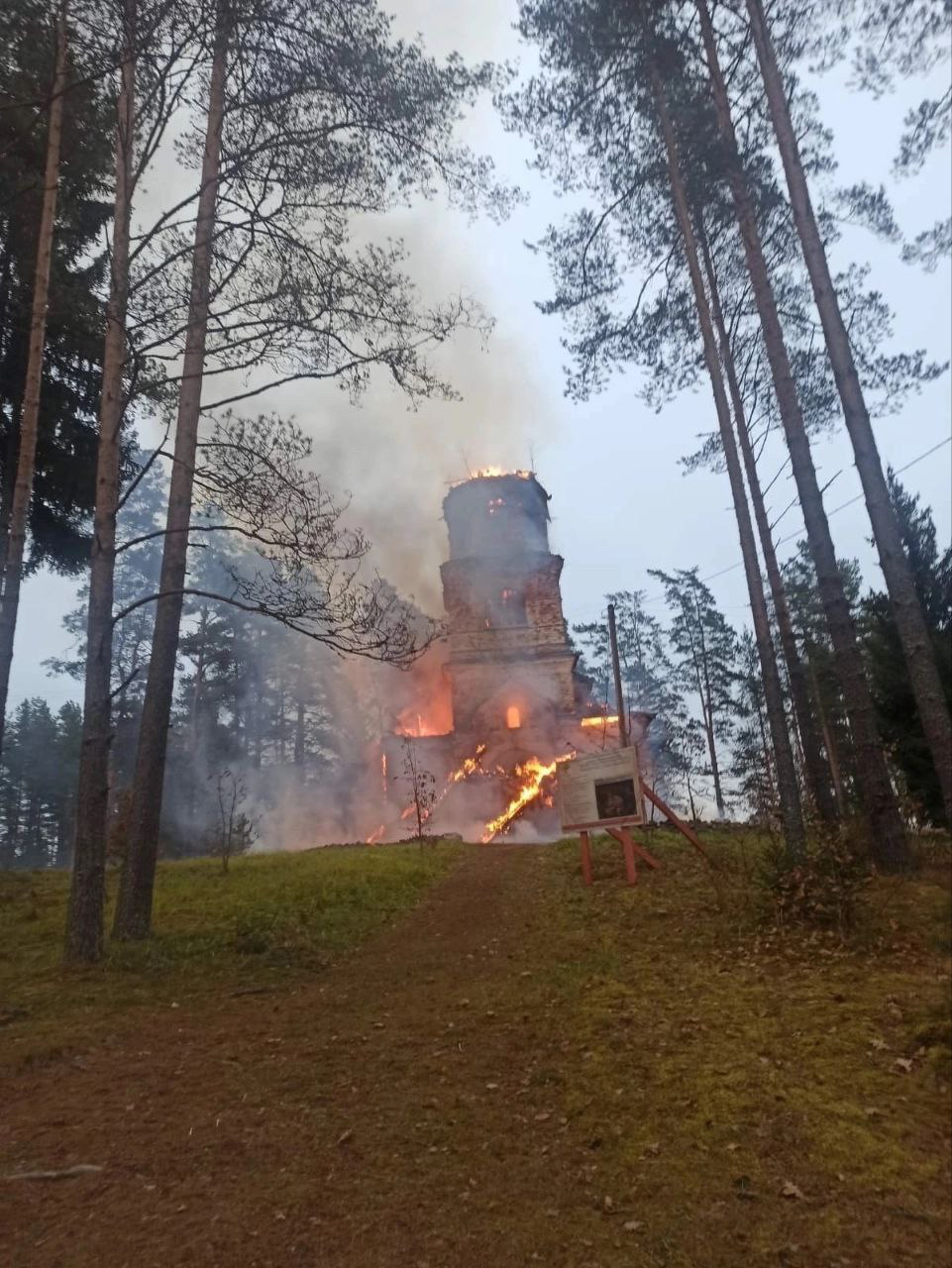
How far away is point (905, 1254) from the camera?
3.11m

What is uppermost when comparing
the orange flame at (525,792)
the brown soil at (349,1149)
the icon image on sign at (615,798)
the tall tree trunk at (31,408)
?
the tall tree trunk at (31,408)

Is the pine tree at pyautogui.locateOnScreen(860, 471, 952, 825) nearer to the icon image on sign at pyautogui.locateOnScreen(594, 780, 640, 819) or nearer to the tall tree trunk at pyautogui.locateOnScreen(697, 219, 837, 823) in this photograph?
the tall tree trunk at pyautogui.locateOnScreen(697, 219, 837, 823)

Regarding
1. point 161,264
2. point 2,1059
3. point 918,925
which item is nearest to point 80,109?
point 161,264

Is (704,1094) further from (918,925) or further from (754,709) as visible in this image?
(754,709)

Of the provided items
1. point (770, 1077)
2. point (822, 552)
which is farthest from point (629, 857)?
point (770, 1077)

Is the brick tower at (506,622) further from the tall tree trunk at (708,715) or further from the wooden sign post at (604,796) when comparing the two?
the wooden sign post at (604,796)

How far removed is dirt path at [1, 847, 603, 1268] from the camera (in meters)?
3.46

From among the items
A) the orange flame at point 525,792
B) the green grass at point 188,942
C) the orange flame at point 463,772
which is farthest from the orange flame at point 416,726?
the green grass at point 188,942

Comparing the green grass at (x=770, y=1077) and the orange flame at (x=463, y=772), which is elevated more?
the orange flame at (x=463, y=772)

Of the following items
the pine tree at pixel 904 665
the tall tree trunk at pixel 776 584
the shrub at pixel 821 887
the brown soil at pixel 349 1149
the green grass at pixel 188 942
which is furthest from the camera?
the pine tree at pixel 904 665

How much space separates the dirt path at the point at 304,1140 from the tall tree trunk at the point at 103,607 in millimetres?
2398

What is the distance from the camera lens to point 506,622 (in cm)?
4350

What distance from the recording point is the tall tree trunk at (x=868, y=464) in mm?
7512

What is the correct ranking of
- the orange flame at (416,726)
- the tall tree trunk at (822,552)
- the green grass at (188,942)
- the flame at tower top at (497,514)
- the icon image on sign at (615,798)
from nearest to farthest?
the green grass at (188,942), the tall tree trunk at (822,552), the icon image on sign at (615,798), the orange flame at (416,726), the flame at tower top at (497,514)
